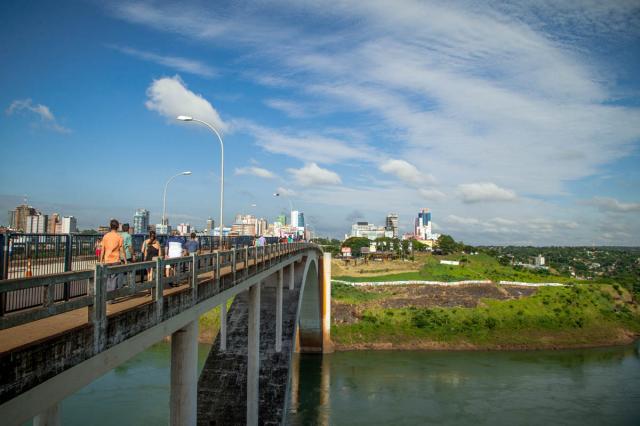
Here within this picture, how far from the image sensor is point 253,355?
2000cm

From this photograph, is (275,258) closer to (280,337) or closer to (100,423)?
(280,337)

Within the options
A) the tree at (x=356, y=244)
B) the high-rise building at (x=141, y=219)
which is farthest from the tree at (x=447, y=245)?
the high-rise building at (x=141, y=219)

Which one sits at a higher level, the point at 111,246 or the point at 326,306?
the point at 111,246

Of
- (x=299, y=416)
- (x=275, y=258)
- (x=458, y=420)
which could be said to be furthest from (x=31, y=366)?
(x=458, y=420)

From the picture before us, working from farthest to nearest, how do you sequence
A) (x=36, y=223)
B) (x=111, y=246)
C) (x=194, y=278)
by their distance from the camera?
(x=36, y=223)
(x=194, y=278)
(x=111, y=246)

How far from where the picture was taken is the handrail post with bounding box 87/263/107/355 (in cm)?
645

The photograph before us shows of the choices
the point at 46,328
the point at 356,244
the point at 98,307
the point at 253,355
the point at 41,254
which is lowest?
the point at 253,355

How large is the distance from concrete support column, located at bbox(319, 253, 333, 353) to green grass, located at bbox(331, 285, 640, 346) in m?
1.68

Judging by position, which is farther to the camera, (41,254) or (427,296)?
(427,296)

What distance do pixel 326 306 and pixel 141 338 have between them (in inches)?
1760

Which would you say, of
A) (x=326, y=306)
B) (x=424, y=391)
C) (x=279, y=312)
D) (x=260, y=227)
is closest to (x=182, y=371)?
(x=279, y=312)

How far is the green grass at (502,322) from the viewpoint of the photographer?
5328 cm

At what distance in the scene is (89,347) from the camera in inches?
253

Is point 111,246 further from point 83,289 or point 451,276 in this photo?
point 451,276
